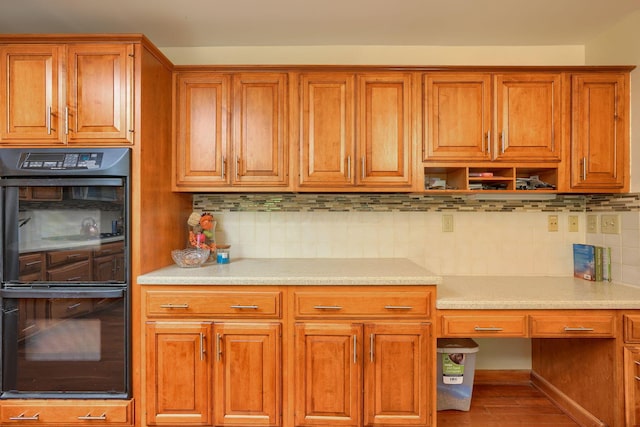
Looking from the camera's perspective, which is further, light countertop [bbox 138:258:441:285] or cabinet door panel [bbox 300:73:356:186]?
cabinet door panel [bbox 300:73:356:186]

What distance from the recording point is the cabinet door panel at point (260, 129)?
230 cm

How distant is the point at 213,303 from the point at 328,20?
1.86 metres

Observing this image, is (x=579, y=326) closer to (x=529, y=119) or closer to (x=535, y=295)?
(x=535, y=295)

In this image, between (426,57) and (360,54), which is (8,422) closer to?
(360,54)

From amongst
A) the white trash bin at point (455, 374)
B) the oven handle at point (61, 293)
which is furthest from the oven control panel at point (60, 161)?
the white trash bin at point (455, 374)

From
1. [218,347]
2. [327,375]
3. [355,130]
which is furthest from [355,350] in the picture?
[355,130]

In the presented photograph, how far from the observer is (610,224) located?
93.7 inches

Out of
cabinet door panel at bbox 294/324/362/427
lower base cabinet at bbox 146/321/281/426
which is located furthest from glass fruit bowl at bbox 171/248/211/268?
cabinet door panel at bbox 294/324/362/427

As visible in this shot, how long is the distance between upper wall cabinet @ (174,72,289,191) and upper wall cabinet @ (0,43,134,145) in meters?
0.38

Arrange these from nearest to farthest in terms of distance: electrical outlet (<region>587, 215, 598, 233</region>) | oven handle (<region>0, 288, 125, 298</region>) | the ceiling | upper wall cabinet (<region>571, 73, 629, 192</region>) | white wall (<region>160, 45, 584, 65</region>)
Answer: oven handle (<region>0, 288, 125, 298</region>) → the ceiling → upper wall cabinet (<region>571, 73, 629, 192</region>) → electrical outlet (<region>587, 215, 598, 233</region>) → white wall (<region>160, 45, 584, 65</region>)

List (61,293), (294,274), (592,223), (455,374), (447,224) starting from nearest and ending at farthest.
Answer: (61,293), (294,274), (455,374), (592,223), (447,224)

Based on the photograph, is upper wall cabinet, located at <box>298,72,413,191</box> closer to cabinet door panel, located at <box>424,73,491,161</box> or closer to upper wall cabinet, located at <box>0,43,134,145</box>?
cabinet door panel, located at <box>424,73,491,161</box>

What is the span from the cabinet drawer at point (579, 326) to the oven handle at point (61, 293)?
2.29 meters

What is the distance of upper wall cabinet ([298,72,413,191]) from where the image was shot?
90.4 inches
